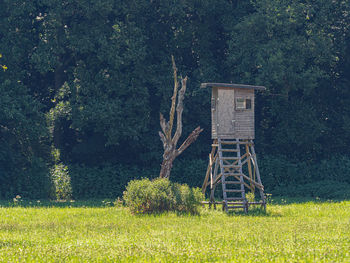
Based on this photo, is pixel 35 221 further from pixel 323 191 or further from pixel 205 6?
pixel 205 6

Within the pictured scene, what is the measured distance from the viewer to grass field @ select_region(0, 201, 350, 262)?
12461 mm

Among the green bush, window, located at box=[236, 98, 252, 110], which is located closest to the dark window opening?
window, located at box=[236, 98, 252, 110]

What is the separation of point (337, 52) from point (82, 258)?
89.4 feet

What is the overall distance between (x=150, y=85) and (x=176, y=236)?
2180 cm

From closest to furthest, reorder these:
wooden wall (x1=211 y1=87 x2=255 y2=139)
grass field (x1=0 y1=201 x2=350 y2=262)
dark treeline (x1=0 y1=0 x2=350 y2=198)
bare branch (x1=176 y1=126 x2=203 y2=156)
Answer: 1. grass field (x1=0 y1=201 x2=350 y2=262)
2. wooden wall (x1=211 y1=87 x2=255 y2=139)
3. bare branch (x1=176 y1=126 x2=203 y2=156)
4. dark treeline (x1=0 y1=0 x2=350 y2=198)

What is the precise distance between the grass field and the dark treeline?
1049cm

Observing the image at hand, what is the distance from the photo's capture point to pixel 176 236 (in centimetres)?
1549

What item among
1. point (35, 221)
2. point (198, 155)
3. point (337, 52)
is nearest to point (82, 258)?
point (35, 221)

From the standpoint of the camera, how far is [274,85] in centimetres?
3562

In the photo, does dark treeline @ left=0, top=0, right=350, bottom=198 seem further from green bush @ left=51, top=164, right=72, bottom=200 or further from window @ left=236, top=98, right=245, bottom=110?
window @ left=236, top=98, right=245, bottom=110

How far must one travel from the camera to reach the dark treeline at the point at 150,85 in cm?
3297

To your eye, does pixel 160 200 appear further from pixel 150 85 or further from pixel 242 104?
pixel 150 85

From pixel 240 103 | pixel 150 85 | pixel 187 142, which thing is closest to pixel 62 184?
pixel 150 85

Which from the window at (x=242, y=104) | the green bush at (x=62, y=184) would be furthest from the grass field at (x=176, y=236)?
the green bush at (x=62, y=184)
